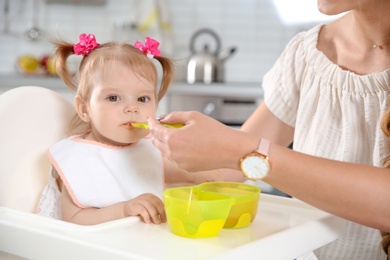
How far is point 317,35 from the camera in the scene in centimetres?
164

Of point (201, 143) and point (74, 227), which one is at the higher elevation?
point (201, 143)

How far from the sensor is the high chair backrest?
1242mm

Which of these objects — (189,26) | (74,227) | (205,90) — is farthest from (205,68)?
(74,227)

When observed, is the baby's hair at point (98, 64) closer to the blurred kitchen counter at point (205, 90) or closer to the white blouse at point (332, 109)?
the white blouse at point (332, 109)

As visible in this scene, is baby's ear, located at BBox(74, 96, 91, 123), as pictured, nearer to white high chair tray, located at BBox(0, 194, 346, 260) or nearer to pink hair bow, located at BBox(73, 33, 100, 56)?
pink hair bow, located at BBox(73, 33, 100, 56)

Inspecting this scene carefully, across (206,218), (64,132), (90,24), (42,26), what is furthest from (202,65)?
(206,218)

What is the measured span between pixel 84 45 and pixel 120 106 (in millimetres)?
185

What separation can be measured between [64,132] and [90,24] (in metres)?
2.75

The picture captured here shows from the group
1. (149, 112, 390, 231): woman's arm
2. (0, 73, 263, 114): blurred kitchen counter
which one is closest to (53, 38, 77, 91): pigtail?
(149, 112, 390, 231): woman's arm

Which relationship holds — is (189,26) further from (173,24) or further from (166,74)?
(166,74)

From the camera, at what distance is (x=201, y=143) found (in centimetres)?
105

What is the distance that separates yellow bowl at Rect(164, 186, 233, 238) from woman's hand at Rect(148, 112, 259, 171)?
10 centimetres

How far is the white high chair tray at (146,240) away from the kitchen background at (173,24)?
9.42 feet

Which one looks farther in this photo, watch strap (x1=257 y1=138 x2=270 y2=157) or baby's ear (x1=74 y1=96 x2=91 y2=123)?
baby's ear (x1=74 y1=96 x2=91 y2=123)
